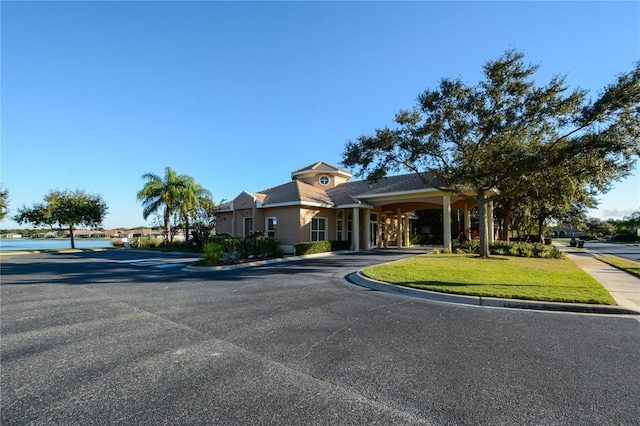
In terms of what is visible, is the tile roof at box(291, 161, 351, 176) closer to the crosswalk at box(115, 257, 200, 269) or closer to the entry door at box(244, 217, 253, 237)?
the entry door at box(244, 217, 253, 237)

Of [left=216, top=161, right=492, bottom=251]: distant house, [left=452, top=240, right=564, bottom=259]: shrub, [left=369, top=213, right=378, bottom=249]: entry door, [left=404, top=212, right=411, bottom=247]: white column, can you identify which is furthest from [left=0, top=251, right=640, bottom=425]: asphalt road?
[left=404, top=212, right=411, bottom=247]: white column

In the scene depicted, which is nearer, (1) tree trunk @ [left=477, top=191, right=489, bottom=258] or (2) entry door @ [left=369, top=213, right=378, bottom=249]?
(1) tree trunk @ [left=477, top=191, right=489, bottom=258]

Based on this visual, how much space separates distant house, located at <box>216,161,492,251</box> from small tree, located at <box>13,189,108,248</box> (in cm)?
1769

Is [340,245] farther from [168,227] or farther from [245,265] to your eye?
[168,227]

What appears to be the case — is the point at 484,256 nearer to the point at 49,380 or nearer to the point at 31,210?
the point at 49,380

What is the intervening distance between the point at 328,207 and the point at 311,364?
18864mm

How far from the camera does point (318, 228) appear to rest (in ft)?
74.4

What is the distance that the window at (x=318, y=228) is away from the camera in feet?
72.6

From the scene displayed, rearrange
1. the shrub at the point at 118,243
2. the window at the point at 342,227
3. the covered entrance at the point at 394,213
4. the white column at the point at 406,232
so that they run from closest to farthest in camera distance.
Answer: the covered entrance at the point at 394,213 → the window at the point at 342,227 → the white column at the point at 406,232 → the shrub at the point at 118,243

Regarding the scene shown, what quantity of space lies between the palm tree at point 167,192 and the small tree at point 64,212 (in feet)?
35.1

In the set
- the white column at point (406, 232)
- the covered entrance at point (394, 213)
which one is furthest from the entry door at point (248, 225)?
the white column at point (406, 232)

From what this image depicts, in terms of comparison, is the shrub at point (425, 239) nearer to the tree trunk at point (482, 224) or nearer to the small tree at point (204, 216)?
the tree trunk at point (482, 224)

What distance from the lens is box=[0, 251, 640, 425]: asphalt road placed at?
3000 millimetres

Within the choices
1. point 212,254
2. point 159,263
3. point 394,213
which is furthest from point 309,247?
point 394,213
